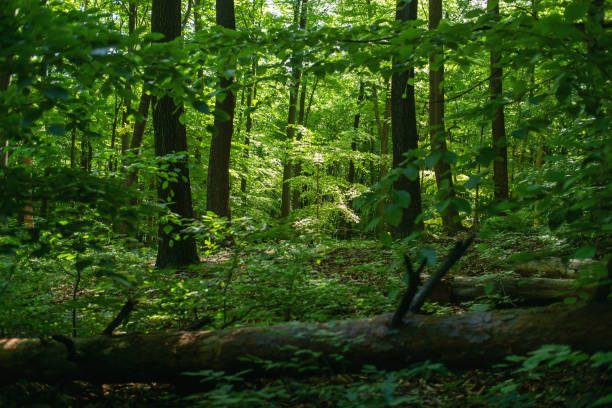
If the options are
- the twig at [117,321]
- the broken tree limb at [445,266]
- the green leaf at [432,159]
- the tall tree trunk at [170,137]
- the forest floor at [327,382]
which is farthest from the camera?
the tall tree trunk at [170,137]

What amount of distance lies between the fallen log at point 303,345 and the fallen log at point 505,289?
184 centimetres

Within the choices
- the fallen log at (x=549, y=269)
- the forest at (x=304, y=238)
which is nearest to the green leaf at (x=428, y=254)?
the forest at (x=304, y=238)

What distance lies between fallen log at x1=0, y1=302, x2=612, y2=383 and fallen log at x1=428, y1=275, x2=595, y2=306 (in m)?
1.84

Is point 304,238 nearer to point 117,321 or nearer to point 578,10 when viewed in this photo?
point 117,321

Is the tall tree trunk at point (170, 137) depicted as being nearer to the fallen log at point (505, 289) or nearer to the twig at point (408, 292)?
the fallen log at point (505, 289)

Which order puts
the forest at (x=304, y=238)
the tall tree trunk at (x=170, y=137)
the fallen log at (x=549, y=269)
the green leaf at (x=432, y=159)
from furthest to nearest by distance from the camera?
the tall tree trunk at (x=170, y=137)
the fallen log at (x=549, y=269)
the forest at (x=304, y=238)
the green leaf at (x=432, y=159)

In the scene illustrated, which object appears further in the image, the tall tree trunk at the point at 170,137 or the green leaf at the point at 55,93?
the tall tree trunk at the point at 170,137

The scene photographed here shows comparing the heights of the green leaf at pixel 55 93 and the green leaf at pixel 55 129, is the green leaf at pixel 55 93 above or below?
above

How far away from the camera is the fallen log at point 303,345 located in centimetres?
257

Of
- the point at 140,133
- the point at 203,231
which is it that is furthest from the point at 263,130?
the point at 203,231

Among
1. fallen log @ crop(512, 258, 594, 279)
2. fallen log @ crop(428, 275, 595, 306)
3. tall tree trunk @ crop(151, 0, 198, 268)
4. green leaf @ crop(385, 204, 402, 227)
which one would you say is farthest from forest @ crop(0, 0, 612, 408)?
tall tree trunk @ crop(151, 0, 198, 268)

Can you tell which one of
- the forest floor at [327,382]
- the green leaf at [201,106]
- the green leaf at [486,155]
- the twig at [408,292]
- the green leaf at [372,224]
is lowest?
the forest floor at [327,382]

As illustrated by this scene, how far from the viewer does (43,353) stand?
284 cm

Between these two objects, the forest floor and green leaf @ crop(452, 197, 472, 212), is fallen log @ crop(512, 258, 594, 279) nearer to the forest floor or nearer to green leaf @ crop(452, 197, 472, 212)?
the forest floor
